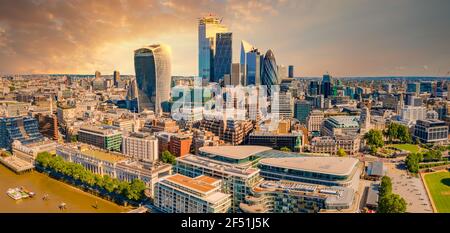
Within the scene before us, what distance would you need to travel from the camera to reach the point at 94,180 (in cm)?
657

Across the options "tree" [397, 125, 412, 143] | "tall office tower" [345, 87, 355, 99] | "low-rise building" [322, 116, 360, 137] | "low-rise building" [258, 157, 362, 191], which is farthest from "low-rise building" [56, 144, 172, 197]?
"tall office tower" [345, 87, 355, 99]

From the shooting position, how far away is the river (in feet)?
18.3

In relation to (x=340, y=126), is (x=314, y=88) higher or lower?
higher

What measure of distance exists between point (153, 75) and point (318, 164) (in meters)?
11.0

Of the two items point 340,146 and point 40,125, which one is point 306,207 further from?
point 40,125

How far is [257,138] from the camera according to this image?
31.2ft

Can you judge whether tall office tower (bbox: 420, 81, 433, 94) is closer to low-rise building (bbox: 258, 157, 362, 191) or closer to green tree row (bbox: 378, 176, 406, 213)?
low-rise building (bbox: 258, 157, 362, 191)

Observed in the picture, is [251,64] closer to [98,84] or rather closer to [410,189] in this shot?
[98,84]

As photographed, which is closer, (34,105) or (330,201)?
(330,201)

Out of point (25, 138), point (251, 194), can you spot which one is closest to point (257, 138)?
point (251, 194)

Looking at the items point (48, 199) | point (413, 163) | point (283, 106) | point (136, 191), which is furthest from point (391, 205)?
point (283, 106)

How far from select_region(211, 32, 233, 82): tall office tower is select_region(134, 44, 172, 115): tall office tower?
5.70 m

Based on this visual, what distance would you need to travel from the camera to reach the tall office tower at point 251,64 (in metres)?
20.4

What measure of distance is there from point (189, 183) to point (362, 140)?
295 inches
